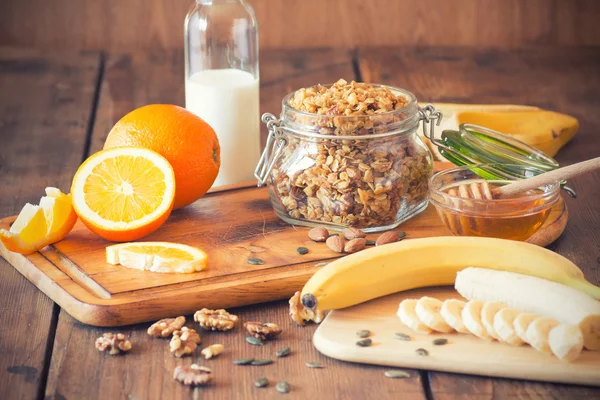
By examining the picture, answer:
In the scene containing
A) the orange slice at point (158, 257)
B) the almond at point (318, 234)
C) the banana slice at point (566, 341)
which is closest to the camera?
the banana slice at point (566, 341)

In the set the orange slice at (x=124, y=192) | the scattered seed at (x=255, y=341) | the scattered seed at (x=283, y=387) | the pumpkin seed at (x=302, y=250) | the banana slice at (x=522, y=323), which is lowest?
the scattered seed at (x=283, y=387)

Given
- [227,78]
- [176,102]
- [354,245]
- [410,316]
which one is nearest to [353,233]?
[354,245]

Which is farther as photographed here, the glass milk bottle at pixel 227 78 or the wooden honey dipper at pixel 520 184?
the glass milk bottle at pixel 227 78

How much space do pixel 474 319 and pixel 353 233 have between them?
334 mm

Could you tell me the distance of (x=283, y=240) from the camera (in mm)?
1383

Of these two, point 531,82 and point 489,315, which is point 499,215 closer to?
point 489,315

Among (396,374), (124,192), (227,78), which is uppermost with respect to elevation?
(227,78)

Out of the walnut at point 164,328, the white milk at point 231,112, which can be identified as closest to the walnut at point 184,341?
the walnut at point 164,328

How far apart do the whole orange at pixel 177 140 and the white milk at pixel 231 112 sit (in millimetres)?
153

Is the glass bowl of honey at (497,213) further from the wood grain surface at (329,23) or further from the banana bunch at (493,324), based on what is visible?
the wood grain surface at (329,23)

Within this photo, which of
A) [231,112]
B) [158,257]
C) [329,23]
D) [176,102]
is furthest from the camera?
[329,23]

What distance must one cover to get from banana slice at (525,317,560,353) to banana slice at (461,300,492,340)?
0.18ft

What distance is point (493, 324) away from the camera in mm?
1054

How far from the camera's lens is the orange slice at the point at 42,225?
132 cm
